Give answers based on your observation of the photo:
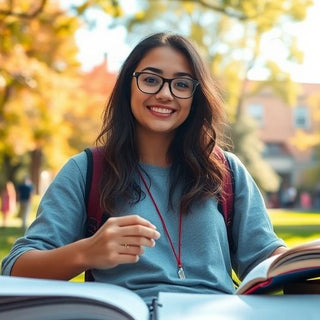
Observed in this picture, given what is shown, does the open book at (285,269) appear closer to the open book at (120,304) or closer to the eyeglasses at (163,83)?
the open book at (120,304)

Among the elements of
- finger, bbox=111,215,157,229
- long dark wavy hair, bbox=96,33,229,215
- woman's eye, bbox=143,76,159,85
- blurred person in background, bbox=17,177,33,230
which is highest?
woman's eye, bbox=143,76,159,85

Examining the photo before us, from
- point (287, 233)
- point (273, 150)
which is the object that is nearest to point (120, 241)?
point (287, 233)

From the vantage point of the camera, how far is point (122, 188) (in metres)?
2.25

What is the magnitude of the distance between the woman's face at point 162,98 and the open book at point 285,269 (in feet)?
2.03

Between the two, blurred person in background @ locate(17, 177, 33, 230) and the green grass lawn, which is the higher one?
blurred person in background @ locate(17, 177, 33, 230)

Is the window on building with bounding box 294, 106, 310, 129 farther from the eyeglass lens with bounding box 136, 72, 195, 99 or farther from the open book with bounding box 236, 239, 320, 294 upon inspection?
the open book with bounding box 236, 239, 320, 294

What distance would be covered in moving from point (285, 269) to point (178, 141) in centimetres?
79

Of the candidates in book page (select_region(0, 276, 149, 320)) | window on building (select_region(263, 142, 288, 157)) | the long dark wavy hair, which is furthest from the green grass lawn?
window on building (select_region(263, 142, 288, 157))

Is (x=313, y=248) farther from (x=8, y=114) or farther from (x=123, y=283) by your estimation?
(x=8, y=114)

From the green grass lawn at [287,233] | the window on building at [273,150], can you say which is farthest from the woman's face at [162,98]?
the window on building at [273,150]

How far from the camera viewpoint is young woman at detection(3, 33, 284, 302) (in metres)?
2.13

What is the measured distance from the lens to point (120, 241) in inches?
72.5

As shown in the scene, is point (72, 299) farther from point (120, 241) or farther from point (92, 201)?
point (92, 201)

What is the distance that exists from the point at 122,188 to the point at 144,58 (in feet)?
1.29
